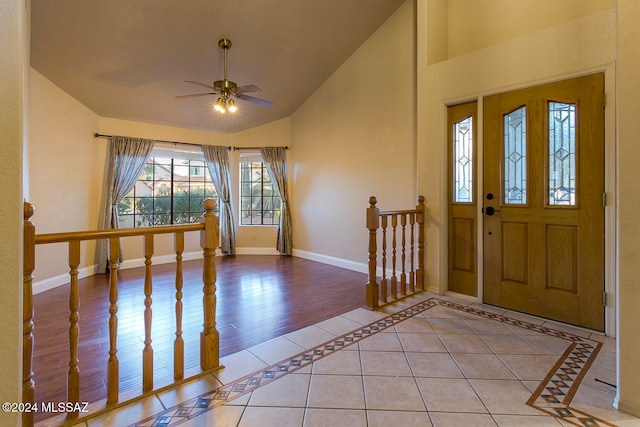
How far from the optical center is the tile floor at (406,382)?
1628mm

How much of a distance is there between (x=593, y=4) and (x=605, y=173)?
1.54 m

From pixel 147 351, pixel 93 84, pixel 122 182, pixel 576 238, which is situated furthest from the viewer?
pixel 122 182

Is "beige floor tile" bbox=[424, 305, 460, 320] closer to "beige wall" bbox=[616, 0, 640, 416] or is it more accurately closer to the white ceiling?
"beige wall" bbox=[616, 0, 640, 416]

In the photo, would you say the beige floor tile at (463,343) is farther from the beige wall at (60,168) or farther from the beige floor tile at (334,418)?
the beige wall at (60,168)

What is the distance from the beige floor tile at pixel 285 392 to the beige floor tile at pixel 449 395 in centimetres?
70

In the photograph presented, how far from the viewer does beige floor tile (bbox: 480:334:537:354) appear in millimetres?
2316

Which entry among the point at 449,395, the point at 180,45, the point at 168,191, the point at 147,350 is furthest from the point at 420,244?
the point at 168,191

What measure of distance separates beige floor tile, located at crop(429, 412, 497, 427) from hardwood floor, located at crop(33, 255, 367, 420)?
1.43 m

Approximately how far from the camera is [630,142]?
Answer: 165cm

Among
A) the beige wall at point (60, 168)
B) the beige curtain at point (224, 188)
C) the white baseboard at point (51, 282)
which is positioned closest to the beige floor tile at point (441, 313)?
the white baseboard at point (51, 282)

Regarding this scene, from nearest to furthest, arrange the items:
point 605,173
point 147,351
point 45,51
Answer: point 147,351 → point 605,173 → point 45,51

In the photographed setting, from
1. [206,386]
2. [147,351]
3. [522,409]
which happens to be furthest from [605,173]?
[147,351]

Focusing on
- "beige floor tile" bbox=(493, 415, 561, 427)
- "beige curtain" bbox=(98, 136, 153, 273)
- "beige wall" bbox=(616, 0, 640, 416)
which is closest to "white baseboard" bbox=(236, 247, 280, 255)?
"beige curtain" bbox=(98, 136, 153, 273)

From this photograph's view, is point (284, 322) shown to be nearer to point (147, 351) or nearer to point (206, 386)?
point (206, 386)
